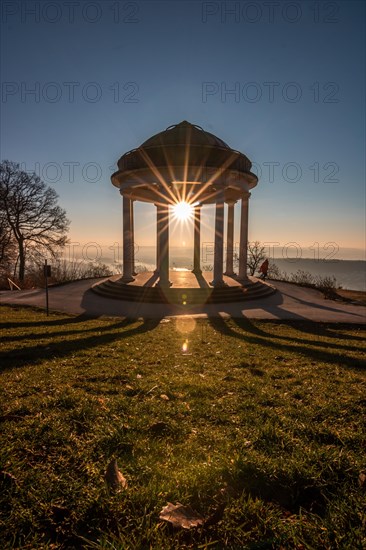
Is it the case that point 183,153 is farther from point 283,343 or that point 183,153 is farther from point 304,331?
A: point 283,343

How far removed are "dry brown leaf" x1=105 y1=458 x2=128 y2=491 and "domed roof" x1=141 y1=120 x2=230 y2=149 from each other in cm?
2050

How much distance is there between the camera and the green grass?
223 cm

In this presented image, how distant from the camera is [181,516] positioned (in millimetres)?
2324

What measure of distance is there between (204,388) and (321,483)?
100 inches

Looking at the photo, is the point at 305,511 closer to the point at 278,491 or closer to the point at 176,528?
the point at 278,491

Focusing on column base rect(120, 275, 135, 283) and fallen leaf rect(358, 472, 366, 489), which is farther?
column base rect(120, 275, 135, 283)

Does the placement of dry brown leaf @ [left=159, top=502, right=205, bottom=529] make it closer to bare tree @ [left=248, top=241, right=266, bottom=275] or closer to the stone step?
the stone step

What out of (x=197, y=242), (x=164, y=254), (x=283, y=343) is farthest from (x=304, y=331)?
(x=197, y=242)

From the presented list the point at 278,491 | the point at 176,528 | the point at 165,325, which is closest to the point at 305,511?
the point at 278,491

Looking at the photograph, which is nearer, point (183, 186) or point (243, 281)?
point (243, 281)

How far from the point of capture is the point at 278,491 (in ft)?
8.82

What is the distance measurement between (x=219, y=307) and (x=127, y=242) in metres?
10.1

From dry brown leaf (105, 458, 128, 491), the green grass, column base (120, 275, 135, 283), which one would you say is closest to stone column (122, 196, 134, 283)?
column base (120, 275, 135, 283)

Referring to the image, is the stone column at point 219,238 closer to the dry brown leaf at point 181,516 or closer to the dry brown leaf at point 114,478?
the dry brown leaf at point 114,478
